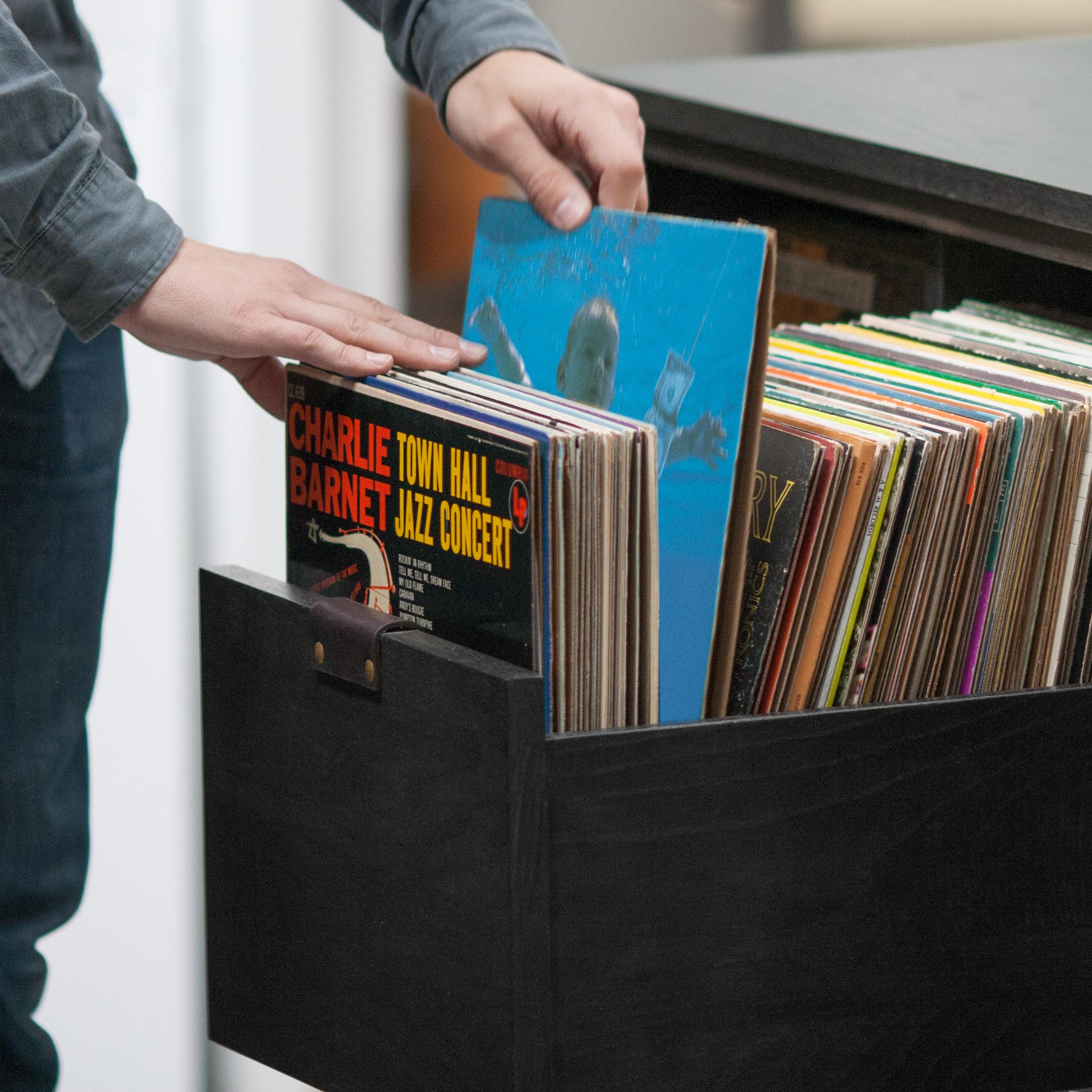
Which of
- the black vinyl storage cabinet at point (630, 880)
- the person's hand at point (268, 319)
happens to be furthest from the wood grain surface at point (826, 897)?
the person's hand at point (268, 319)

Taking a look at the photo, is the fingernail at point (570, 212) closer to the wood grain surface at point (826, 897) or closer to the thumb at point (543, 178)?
the thumb at point (543, 178)

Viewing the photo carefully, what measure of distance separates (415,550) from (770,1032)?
291mm

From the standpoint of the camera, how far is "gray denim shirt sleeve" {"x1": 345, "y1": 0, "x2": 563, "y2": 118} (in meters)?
1.01

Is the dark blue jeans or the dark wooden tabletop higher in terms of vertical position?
the dark wooden tabletop

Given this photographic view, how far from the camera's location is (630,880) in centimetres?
72

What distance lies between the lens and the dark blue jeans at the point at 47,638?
111 centimetres

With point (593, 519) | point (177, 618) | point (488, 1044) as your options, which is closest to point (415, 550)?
point (593, 519)

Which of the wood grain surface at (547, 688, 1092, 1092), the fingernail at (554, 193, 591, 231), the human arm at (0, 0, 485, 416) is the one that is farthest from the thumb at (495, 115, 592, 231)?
the wood grain surface at (547, 688, 1092, 1092)

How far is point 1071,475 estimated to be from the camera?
31.4 inches

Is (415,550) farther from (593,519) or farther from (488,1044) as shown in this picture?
(488,1044)

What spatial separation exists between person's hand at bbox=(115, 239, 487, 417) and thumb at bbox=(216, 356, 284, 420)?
0.11 metres

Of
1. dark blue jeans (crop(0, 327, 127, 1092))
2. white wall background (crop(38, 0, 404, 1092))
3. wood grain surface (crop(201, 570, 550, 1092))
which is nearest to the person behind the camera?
wood grain surface (crop(201, 570, 550, 1092))

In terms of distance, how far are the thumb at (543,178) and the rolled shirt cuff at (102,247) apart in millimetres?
202

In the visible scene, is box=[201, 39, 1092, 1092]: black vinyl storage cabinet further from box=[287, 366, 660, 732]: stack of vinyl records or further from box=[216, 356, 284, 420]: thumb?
box=[216, 356, 284, 420]: thumb
